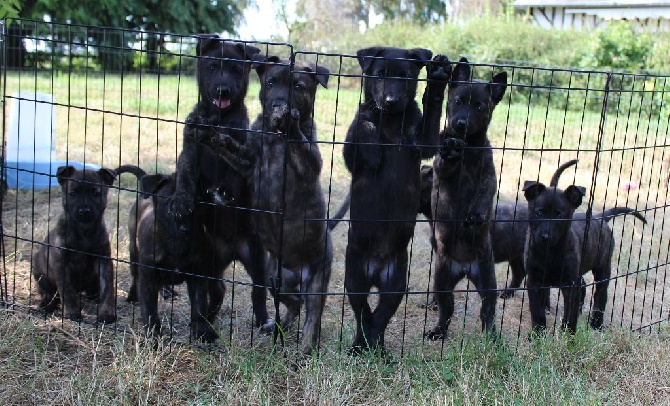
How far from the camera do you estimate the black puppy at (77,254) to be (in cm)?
577

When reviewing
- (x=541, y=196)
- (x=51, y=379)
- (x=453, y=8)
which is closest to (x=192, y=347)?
(x=51, y=379)

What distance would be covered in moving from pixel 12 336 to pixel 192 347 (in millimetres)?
1210

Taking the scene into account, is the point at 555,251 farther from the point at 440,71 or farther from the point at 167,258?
the point at 167,258

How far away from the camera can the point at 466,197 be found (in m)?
5.75

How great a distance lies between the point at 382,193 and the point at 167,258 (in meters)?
1.66

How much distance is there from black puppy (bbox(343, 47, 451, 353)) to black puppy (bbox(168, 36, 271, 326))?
30.3 inches

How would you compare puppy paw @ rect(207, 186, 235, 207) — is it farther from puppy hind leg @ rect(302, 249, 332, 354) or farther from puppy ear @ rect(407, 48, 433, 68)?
puppy ear @ rect(407, 48, 433, 68)

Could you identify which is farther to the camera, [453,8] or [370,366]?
[453,8]

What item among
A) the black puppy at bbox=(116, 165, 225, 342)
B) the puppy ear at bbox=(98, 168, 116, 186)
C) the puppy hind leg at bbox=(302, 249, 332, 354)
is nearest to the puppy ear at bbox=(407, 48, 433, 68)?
the puppy hind leg at bbox=(302, 249, 332, 354)

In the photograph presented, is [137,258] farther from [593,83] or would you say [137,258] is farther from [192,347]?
[593,83]

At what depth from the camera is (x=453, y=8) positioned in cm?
3884

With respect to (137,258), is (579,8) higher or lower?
higher

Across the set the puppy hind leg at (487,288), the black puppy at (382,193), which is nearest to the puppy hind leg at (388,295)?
the black puppy at (382,193)

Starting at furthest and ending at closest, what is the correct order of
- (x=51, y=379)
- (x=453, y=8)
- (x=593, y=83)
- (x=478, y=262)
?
(x=453, y=8), (x=593, y=83), (x=478, y=262), (x=51, y=379)
